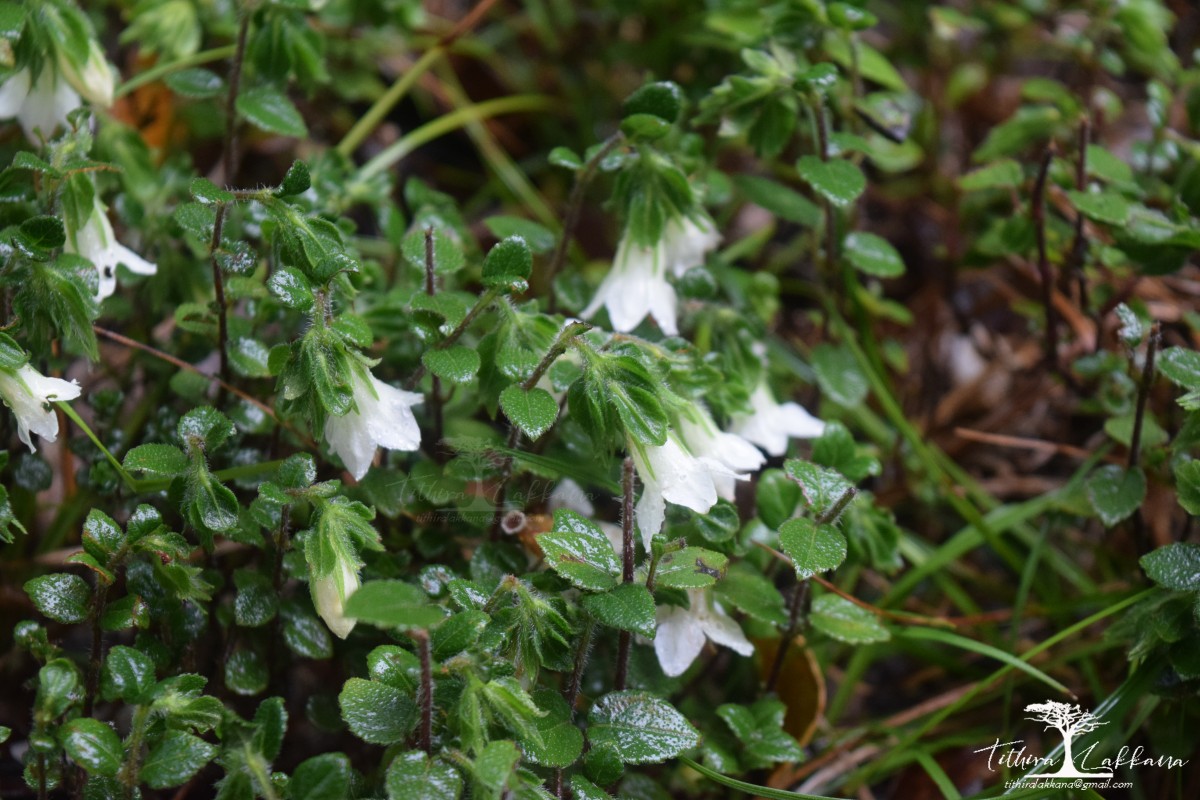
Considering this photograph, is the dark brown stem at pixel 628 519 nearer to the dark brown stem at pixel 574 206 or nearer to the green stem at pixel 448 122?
the dark brown stem at pixel 574 206

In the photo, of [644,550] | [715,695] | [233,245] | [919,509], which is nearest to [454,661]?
[644,550]

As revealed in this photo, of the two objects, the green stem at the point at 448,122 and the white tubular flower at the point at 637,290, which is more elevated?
the white tubular flower at the point at 637,290

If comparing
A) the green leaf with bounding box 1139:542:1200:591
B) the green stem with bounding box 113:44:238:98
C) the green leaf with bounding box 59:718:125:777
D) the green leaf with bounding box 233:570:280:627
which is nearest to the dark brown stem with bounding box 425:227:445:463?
the green leaf with bounding box 233:570:280:627

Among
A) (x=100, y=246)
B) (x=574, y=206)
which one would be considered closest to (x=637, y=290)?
(x=574, y=206)

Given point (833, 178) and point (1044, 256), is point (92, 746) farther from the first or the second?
point (1044, 256)

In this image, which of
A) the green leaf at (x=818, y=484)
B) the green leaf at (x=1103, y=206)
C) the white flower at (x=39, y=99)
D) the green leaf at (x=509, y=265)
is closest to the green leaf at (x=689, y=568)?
the green leaf at (x=818, y=484)

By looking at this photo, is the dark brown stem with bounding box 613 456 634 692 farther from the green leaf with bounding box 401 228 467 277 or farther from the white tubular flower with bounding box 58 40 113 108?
the white tubular flower with bounding box 58 40 113 108
